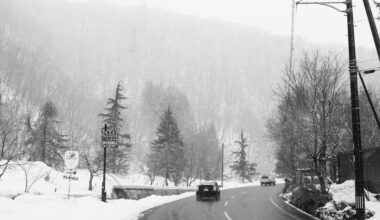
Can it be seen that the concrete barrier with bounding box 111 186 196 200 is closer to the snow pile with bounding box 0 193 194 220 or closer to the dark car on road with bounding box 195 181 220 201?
the dark car on road with bounding box 195 181 220 201

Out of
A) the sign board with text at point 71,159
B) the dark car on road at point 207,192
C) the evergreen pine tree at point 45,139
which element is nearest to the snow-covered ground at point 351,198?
the dark car on road at point 207,192

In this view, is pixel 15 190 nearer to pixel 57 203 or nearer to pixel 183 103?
pixel 57 203

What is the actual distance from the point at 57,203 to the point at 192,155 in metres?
57.4

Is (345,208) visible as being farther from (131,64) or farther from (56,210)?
(131,64)

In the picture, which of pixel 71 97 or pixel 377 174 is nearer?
pixel 377 174

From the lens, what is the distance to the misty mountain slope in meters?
142

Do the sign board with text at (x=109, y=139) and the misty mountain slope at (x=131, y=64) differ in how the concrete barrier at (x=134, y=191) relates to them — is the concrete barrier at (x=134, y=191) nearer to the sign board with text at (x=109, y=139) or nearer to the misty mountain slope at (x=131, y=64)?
the sign board with text at (x=109, y=139)

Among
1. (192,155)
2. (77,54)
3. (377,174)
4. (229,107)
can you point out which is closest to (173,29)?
(77,54)

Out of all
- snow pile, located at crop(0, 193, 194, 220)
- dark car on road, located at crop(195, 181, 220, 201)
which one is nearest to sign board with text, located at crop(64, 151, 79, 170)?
snow pile, located at crop(0, 193, 194, 220)

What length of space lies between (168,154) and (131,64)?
112 metres

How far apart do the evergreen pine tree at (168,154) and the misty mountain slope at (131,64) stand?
62265 mm

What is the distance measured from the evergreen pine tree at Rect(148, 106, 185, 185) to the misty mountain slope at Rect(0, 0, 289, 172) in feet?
204

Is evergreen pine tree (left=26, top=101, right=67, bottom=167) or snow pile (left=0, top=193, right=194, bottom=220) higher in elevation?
evergreen pine tree (left=26, top=101, right=67, bottom=167)

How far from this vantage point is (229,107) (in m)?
151
